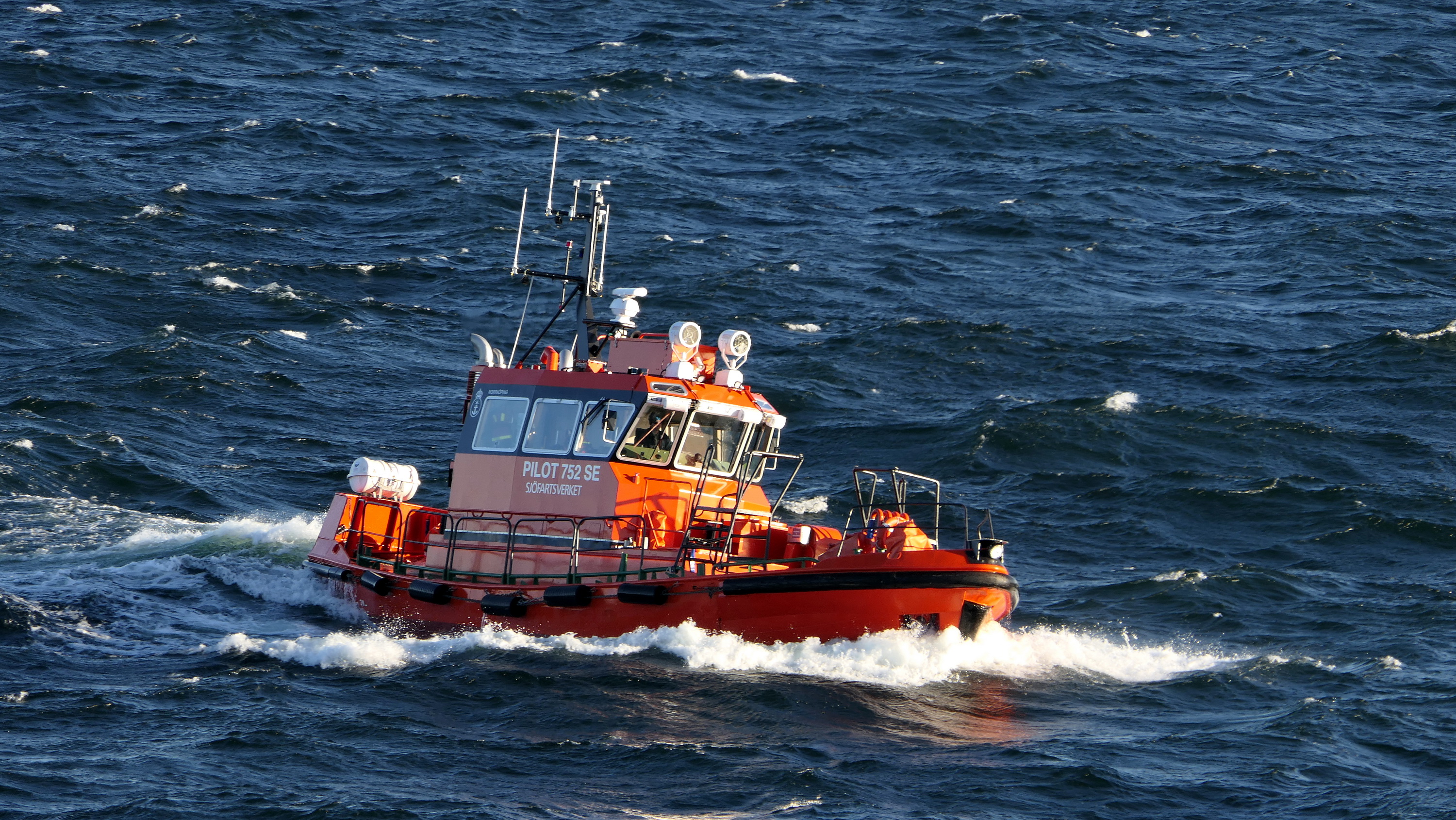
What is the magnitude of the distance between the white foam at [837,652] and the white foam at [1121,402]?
9085 mm

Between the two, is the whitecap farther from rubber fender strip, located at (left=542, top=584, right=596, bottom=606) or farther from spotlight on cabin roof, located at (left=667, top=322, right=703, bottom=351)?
rubber fender strip, located at (left=542, top=584, right=596, bottom=606)

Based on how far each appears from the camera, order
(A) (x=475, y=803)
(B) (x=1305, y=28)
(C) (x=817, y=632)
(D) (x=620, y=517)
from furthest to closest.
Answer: (B) (x=1305, y=28), (D) (x=620, y=517), (C) (x=817, y=632), (A) (x=475, y=803)

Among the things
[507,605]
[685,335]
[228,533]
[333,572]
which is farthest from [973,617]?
[228,533]

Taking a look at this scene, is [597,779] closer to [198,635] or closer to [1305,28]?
[198,635]

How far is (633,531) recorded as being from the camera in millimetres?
16141

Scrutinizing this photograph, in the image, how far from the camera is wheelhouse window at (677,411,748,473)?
16703mm

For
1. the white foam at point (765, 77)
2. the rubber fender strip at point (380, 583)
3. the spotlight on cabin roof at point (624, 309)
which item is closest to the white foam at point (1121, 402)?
the spotlight on cabin roof at point (624, 309)

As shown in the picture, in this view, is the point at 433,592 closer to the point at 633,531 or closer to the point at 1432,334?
the point at 633,531

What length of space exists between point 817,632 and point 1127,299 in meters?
18.9

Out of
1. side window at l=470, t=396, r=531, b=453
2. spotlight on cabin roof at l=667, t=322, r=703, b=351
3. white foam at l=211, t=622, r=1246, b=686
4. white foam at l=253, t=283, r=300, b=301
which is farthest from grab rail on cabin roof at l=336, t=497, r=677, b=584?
white foam at l=253, t=283, r=300, b=301

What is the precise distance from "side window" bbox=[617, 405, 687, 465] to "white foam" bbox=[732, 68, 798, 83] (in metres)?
32.8

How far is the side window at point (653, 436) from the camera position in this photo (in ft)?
53.6

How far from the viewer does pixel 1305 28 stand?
54.2 m

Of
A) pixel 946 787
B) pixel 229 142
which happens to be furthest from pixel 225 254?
pixel 946 787
